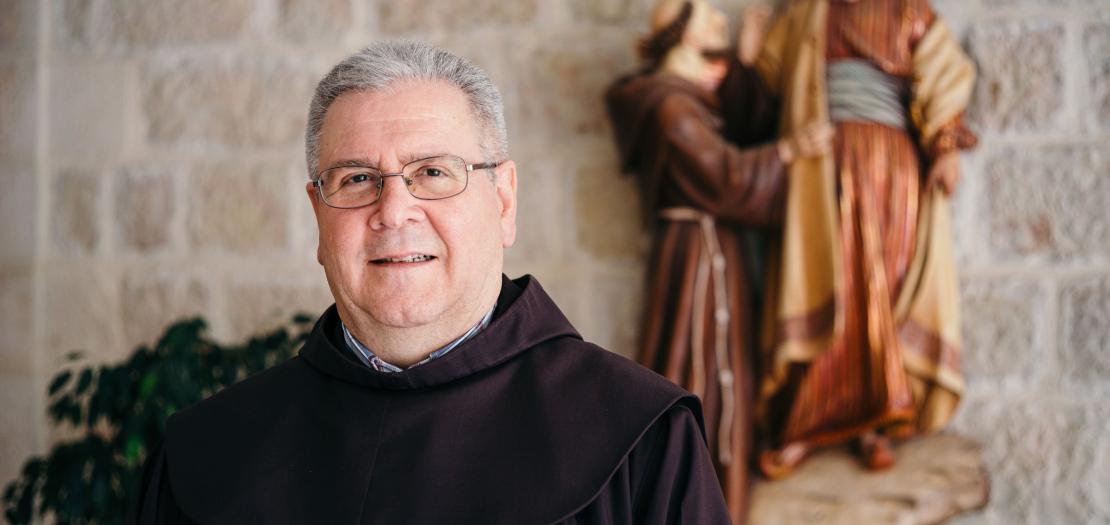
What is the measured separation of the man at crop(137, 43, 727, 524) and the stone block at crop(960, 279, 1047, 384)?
1.36 metres

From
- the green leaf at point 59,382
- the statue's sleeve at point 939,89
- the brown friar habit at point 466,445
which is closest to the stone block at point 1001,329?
the statue's sleeve at point 939,89

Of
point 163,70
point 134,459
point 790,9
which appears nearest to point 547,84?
point 790,9

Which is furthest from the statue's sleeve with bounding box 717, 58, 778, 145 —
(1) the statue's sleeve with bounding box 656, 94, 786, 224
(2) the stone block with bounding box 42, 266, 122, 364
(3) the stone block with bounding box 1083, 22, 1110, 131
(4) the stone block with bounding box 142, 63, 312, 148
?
(2) the stone block with bounding box 42, 266, 122, 364

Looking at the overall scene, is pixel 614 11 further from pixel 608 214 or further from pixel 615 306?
pixel 615 306

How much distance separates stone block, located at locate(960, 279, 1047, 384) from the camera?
2.64 metres

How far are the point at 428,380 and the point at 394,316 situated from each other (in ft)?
0.41

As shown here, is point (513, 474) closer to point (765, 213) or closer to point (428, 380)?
point (428, 380)

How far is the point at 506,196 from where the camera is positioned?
1.74 metres

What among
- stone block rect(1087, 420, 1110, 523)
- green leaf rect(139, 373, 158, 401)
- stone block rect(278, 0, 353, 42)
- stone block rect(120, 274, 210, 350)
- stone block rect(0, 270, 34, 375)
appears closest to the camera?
stone block rect(1087, 420, 1110, 523)

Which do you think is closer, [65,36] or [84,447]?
[84,447]

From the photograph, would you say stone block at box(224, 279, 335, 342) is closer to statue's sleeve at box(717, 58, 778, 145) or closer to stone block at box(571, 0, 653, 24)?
stone block at box(571, 0, 653, 24)

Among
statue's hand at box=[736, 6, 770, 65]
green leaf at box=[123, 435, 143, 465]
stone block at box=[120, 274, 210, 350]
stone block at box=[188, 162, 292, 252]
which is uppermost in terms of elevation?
statue's hand at box=[736, 6, 770, 65]

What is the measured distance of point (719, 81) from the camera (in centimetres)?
278

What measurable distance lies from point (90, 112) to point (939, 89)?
257cm
